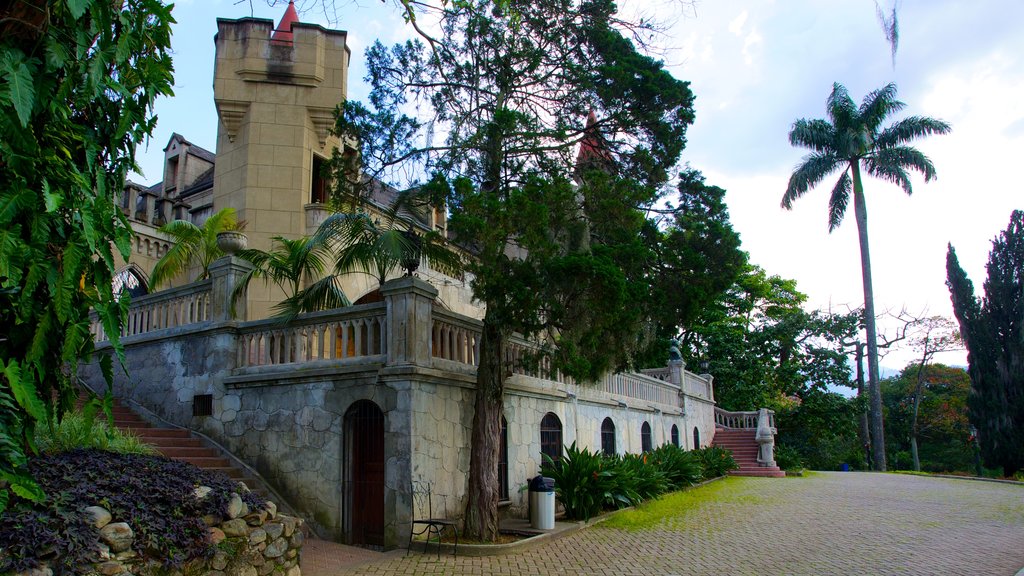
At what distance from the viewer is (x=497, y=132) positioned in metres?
10.6

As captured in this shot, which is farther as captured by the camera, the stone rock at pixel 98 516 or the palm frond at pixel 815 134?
the palm frond at pixel 815 134

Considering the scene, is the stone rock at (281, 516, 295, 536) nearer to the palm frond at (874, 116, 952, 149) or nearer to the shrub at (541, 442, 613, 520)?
the shrub at (541, 442, 613, 520)

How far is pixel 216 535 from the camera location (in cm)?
674

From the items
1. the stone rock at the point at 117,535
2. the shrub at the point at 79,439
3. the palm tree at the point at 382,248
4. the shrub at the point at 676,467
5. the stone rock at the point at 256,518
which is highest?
the palm tree at the point at 382,248

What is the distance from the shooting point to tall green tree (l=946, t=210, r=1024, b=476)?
25.6m

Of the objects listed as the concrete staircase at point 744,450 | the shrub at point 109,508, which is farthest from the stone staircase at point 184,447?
the concrete staircase at point 744,450

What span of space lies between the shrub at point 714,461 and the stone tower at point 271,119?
14.3m

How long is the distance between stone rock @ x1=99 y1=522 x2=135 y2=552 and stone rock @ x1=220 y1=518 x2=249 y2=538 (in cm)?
110

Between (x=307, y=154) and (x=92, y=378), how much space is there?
7550 millimetres

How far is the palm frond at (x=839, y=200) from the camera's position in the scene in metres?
36.8

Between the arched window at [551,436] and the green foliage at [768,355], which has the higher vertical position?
the green foliage at [768,355]

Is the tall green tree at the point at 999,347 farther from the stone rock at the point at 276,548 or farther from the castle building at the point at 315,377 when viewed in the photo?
the stone rock at the point at 276,548

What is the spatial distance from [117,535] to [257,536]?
1.58 m

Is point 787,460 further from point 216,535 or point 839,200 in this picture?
point 216,535
